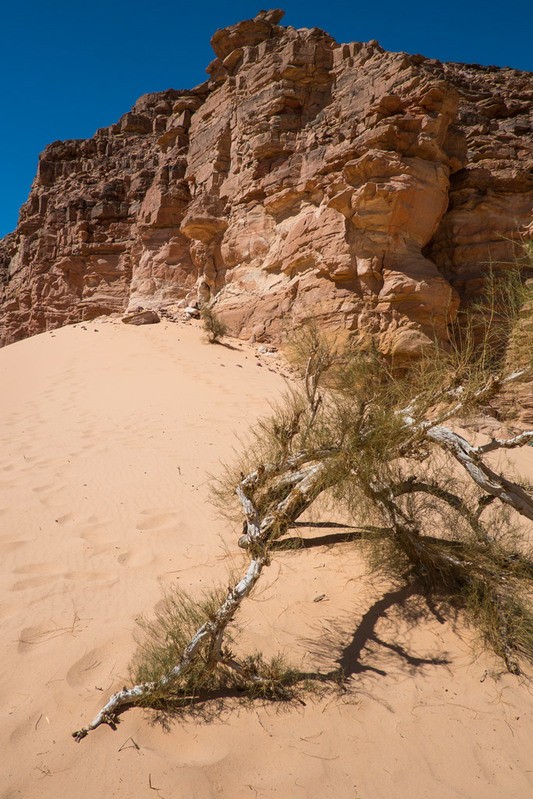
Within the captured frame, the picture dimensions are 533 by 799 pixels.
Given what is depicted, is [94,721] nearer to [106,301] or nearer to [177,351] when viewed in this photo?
[177,351]

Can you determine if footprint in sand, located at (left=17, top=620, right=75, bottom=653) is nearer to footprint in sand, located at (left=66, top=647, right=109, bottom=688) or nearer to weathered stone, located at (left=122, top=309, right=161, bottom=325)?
footprint in sand, located at (left=66, top=647, right=109, bottom=688)

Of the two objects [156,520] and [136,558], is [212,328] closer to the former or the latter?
[156,520]

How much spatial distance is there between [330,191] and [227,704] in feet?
40.5

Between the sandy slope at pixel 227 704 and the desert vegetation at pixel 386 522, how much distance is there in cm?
16

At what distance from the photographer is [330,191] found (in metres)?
12.2

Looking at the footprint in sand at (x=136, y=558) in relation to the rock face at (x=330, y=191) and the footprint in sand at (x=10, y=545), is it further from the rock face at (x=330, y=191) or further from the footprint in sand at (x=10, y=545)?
the rock face at (x=330, y=191)

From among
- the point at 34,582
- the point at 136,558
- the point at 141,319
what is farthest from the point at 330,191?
the point at 34,582

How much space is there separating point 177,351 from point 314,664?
10713 mm

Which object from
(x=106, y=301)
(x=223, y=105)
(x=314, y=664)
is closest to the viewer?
(x=314, y=664)

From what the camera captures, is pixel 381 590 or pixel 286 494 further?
pixel 286 494

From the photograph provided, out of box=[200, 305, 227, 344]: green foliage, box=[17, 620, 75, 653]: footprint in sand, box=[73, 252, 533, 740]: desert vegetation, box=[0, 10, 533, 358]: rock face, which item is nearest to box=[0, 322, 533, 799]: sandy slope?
box=[17, 620, 75, 653]: footprint in sand

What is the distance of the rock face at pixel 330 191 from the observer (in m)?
11.4

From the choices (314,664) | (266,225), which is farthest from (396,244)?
(314,664)

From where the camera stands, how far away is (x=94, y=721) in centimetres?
210
